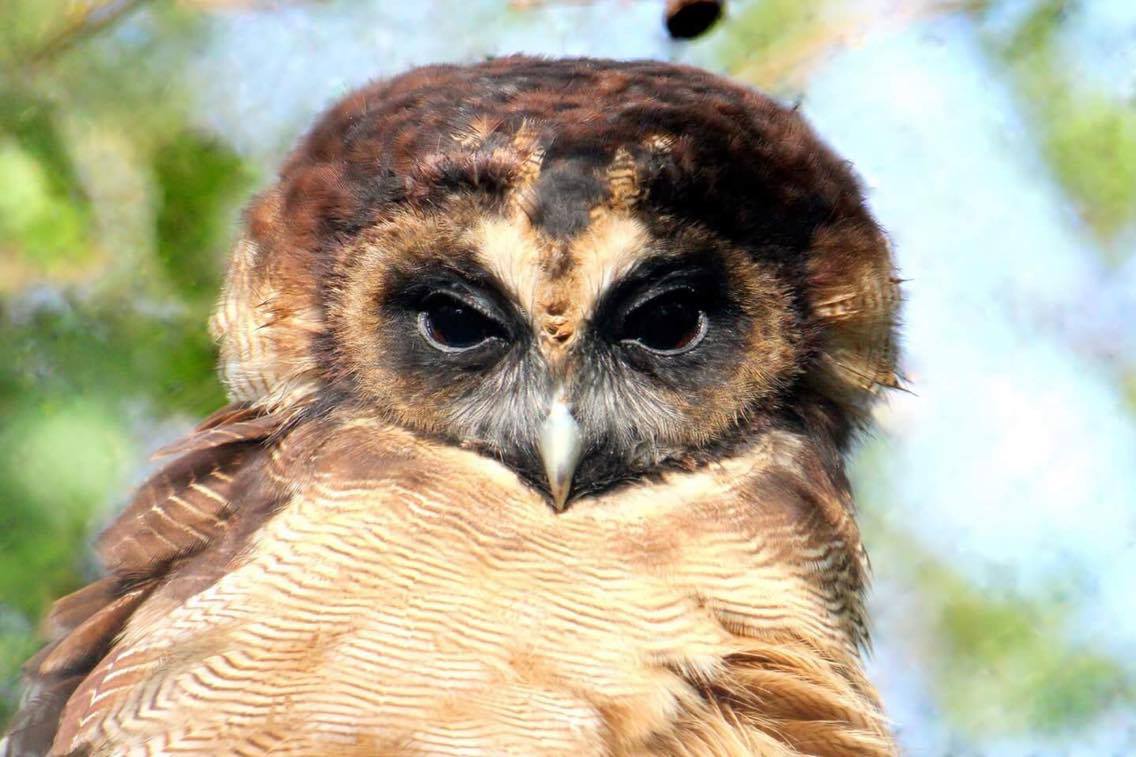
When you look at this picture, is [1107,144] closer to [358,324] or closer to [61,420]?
[358,324]

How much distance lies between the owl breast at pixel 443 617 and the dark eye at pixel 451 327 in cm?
22

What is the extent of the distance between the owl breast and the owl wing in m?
0.07

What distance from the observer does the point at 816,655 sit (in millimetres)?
2486

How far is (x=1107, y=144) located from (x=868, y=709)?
2414 millimetres

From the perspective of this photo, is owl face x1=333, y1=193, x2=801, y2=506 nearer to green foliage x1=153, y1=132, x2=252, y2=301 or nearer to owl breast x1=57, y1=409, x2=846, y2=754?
owl breast x1=57, y1=409, x2=846, y2=754

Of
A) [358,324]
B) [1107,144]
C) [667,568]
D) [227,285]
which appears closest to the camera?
[667,568]

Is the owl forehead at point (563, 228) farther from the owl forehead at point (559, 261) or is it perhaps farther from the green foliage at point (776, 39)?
the green foliage at point (776, 39)

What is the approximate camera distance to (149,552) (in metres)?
2.49

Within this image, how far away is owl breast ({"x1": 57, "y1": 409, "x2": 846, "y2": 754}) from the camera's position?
2.12m

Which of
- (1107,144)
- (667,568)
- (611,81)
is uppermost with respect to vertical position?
(1107,144)

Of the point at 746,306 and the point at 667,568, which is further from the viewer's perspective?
the point at 746,306

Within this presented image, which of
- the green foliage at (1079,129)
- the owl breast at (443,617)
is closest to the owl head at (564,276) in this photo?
the owl breast at (443,617)

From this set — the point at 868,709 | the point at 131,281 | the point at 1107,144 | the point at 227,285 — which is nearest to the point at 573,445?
the point at 868,709

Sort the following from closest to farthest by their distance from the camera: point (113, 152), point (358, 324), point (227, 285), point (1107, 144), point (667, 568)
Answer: point (667, 568) < point (358, 324) < point (227, 285) < point (113, 152) < point (1107, 144)
